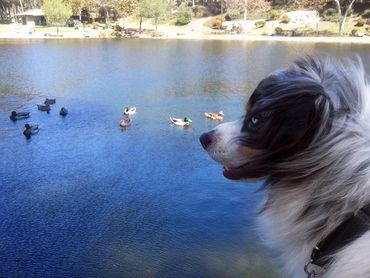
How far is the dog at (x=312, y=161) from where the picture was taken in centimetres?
224

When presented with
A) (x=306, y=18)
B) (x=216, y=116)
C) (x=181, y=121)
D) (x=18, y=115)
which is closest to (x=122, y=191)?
(x=181, y=121)

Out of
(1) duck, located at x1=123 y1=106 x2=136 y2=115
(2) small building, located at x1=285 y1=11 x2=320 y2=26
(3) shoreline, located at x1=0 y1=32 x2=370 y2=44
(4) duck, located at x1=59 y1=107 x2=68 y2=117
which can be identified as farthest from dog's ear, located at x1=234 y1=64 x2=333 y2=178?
(2) small building, located at x1=285 y1=11 x2=320 y2=26

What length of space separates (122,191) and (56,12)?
6008 cm

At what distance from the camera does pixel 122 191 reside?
13156 mm

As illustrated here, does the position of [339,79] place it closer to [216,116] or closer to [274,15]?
[216,116]

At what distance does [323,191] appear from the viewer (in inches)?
92.6

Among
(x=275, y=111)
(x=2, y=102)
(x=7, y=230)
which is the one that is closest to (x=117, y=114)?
(x=2, y=102)

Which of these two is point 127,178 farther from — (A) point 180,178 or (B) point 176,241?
(B) point 176,241

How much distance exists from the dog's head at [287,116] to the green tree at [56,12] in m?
69.5

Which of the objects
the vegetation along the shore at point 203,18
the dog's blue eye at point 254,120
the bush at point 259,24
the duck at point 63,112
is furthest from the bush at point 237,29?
the dog's blue eye at point 254,120

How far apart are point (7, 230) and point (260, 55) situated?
31353 millimetres

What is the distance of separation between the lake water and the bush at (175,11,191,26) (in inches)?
1885

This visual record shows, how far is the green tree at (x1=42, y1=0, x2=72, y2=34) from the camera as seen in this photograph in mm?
66812

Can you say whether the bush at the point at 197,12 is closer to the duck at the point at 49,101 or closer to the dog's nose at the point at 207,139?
the duck at the point at 49,101
